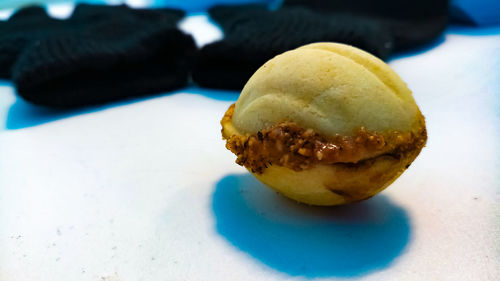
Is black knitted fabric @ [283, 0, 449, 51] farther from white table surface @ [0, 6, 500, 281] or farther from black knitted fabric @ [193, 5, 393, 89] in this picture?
white table surface @ [0, 6, 500, 281]

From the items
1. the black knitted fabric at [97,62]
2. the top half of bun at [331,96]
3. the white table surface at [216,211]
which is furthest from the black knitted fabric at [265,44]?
the top half of bun at [331,96]

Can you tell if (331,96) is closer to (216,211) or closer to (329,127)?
(329,127)

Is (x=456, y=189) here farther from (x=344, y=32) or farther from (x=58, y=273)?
(x=344, y=32)

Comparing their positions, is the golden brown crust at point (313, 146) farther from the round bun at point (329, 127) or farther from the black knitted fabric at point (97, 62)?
the black knitted fabric at point (97, 62)

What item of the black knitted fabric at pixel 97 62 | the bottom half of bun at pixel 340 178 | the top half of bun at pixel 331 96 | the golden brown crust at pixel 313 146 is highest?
the top half of bun at pixel 331 96

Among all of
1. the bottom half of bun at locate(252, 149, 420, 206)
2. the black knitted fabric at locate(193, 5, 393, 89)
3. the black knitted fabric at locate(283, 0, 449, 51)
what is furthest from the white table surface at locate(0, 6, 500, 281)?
the black knitted fabric at locate(283, 0, 449, 51)
